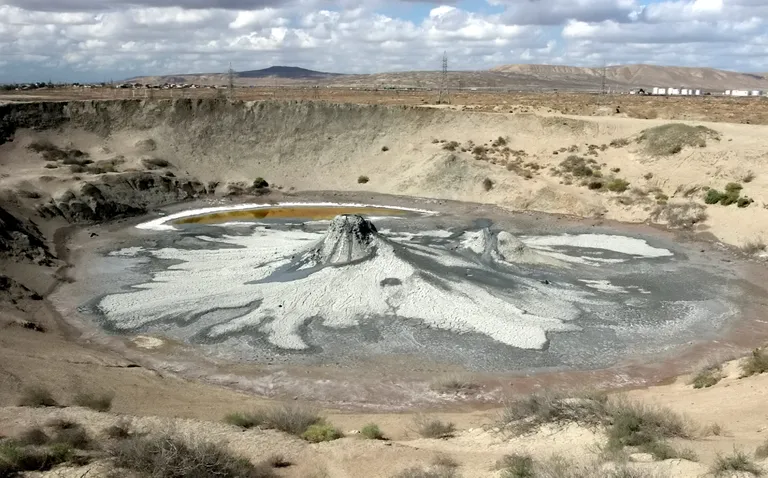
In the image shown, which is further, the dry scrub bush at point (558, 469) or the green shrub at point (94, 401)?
the green shrub at point (94, 401)

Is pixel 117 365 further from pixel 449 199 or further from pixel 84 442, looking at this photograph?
pixel 449 199

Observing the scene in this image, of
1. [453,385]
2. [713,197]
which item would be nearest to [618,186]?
[713,197]

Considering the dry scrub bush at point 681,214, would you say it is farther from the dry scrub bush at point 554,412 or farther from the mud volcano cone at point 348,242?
the dry scrub bush at point 554,412

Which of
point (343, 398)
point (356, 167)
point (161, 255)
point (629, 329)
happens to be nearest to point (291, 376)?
point (343, 398)

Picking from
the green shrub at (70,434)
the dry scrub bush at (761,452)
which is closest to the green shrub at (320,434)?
the green shrub at (70,434)

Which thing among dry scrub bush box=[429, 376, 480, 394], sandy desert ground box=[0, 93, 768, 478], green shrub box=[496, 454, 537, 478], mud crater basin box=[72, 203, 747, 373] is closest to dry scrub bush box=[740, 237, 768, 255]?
sandy desert ground box=[0, 93, 768, 478]
